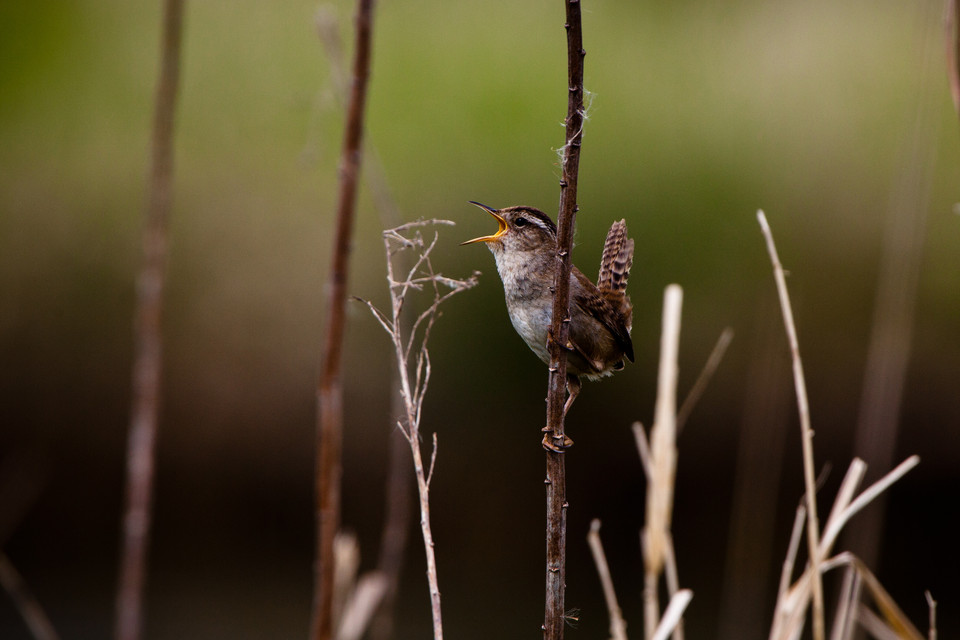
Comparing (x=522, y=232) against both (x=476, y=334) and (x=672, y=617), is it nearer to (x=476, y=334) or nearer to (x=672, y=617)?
(x=672, y=617)

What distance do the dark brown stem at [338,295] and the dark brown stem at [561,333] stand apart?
0.91 feet

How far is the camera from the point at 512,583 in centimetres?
587

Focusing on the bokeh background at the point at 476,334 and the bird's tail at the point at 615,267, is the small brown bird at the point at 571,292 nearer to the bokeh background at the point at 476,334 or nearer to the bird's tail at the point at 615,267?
the bird's tail at the point at 615,267

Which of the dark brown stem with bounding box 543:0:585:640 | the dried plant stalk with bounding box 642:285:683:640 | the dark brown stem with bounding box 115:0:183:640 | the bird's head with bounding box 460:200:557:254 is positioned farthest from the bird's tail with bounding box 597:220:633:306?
the dark brown stem with bounding box 115:0:183:640

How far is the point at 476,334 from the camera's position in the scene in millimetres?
5668

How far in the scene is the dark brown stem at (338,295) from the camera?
110cm

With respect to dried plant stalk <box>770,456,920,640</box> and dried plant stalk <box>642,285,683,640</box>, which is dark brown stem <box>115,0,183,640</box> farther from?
dried plant stalk <box>770,456,920,640</box>

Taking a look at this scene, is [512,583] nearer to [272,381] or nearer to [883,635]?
[272,381]

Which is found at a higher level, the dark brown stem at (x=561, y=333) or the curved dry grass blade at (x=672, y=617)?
the dark brown stem at (x=561, y=333)

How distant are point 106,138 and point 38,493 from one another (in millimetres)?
2252

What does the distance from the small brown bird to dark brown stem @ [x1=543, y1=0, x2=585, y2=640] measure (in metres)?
0.66

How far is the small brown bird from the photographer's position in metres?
2.26

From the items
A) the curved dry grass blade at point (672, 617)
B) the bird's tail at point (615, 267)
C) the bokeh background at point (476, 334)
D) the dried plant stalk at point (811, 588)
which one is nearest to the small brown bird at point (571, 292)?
the bird's tail at point (615, 267)

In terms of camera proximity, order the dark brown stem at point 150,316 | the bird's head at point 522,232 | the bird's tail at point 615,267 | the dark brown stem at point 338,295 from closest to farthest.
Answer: the dark brown stem at point 338,295, the dark brown stem at point 150,316, the bird's head at point 522,232, the bird's tail at point 615,267
